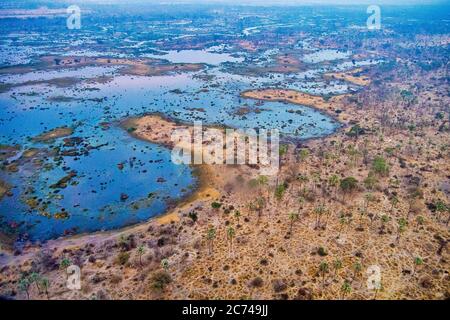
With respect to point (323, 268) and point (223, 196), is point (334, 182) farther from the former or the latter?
point (323, 268)

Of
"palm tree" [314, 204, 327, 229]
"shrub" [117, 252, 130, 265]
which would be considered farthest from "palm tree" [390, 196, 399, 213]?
"shrub" [117, 252, 130, 265]

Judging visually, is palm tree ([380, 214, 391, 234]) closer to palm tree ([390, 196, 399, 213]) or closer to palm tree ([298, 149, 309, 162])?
palm tree ([390, 196, 399, 213])

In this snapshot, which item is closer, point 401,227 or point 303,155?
point 401,227

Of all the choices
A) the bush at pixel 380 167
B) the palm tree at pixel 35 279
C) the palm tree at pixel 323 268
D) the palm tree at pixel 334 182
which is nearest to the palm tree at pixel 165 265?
the palm tree at pixel 35 279

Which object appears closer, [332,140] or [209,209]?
[209,209]

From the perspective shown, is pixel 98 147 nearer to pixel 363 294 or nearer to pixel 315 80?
pixel 363 294

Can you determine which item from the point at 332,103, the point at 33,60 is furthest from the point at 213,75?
the point at 33,60

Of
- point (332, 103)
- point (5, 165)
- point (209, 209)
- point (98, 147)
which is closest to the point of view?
point (209, 209)

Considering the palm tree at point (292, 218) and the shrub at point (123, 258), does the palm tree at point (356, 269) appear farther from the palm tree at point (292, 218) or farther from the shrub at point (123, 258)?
the shrub at point (123, 258)

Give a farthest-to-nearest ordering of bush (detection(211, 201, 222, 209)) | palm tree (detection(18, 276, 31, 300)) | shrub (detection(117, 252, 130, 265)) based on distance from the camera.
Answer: bush (detection(211, 201, 222, 209)) < shrub (detection(117, 252, 130, 265)) < palm tree (detection(18, 276, 31, 300))

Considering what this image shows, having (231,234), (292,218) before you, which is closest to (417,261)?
(292,218)
